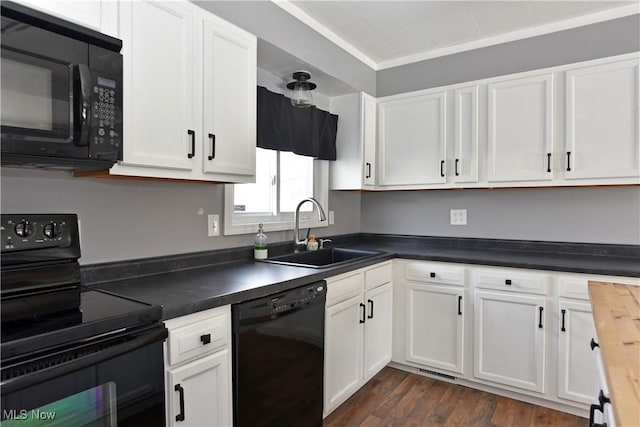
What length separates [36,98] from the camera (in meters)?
1.14

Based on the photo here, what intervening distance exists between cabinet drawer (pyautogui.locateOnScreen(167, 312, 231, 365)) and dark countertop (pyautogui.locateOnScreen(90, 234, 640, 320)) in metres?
0.06

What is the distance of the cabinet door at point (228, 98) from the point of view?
1.78 m

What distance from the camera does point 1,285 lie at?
1.17 metres

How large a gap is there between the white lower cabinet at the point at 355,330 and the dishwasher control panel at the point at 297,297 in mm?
136

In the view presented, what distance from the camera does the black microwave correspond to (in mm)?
1088

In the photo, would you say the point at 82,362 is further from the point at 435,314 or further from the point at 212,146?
the point at 435,314

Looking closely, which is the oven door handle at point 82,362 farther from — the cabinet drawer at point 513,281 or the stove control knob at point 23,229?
the cabinet drawer at point 513,281

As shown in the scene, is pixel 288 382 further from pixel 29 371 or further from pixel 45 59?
pixel 45 59

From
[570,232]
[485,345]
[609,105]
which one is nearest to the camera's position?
[609,105]

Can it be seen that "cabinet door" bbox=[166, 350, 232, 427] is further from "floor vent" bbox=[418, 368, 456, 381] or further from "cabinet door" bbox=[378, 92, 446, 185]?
"cabinet door" bbox=[378, 92, 446, 185]

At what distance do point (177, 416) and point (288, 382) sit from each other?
542mm

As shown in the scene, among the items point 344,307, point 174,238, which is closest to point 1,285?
point 174,238

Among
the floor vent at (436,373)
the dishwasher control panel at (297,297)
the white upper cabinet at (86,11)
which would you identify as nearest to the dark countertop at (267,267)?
the dishwasher control panel at (297,297)

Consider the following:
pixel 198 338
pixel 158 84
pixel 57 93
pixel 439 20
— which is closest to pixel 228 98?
pixel 158 84
